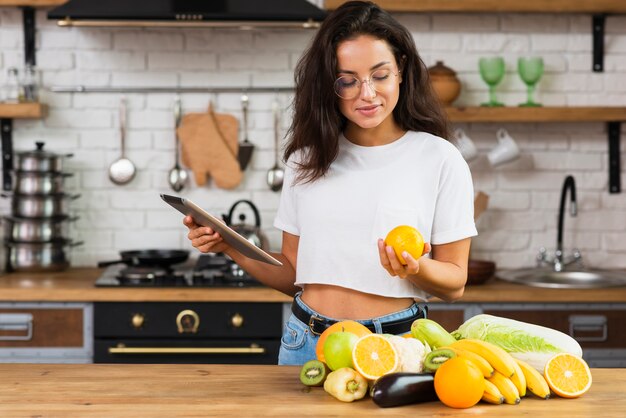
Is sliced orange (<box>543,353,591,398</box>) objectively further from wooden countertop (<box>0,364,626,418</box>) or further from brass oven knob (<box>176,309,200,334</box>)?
brass oven knob (<box>176,309,200,334</box>)

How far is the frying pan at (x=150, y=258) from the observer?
12.2ft

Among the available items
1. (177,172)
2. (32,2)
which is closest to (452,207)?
(177,172)

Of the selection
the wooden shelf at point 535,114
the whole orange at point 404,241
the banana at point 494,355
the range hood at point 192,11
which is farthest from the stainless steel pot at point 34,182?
the banana at point 494,355

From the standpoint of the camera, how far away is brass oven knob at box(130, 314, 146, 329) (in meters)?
3.46

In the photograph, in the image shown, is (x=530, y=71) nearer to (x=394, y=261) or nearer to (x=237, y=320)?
(x=237, y=320)

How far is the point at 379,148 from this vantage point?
89.0 inches

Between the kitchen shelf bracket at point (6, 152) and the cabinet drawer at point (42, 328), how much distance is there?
812mm

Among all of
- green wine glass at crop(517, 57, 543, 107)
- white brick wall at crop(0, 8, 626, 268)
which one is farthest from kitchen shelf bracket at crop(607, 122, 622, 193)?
green wine glass at crop(517, 57, 543, 107)

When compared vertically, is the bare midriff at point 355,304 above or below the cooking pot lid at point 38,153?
below

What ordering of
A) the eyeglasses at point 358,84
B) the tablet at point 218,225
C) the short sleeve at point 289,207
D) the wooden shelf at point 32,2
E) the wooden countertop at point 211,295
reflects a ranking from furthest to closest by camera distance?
the wooden shelf at point 32,2
the wooden countertop at point 211,295
the short sleeve at point 289,207
the eyeglasses at point 358,84
the tablet at point 218,225

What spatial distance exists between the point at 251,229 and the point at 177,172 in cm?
55

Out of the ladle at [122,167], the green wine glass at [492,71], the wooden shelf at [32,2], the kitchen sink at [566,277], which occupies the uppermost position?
the wooden shelf at [32,2]

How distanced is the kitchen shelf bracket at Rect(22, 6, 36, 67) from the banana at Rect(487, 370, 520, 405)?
301 cm

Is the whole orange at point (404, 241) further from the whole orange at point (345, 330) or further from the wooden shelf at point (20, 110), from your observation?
the wooden shelf at point (20, 110)
